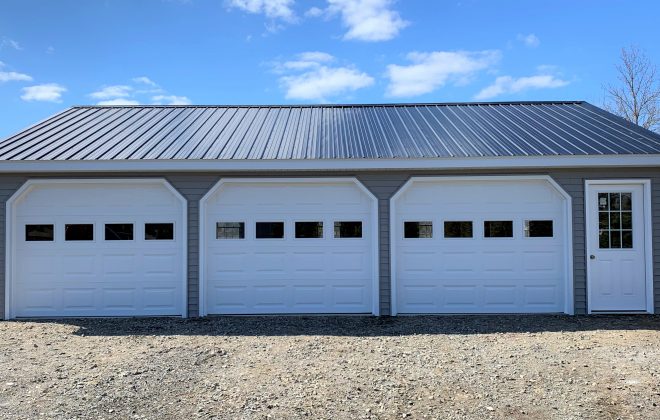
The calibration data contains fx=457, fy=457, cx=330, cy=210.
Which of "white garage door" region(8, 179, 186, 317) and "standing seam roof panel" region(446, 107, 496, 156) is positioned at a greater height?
"standing seam roof panel" region(446, 107, 496, 156)

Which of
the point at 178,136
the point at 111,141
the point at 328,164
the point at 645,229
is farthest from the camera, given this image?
the point at 178,136

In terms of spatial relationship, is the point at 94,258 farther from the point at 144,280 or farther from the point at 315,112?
the point at 315,112

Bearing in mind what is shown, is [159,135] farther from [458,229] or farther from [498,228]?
[498,228]

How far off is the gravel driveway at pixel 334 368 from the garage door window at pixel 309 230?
1.45 meters

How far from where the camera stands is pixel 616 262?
25.3 feet

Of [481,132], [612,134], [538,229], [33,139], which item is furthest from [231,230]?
[612,134]

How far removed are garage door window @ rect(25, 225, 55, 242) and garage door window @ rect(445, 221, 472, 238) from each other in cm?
676

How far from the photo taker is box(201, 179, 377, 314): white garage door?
307 inches

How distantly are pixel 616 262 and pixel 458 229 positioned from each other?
106 inches

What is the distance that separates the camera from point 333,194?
25.8ft

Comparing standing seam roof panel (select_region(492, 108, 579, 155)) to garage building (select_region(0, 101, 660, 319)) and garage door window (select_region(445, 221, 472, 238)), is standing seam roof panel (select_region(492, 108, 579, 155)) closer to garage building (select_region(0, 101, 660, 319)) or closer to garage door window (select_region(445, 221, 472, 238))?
garage building (select_region(0, 101, 660, 319))

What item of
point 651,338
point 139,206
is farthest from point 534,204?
point 139,206

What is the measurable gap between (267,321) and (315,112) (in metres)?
5.30

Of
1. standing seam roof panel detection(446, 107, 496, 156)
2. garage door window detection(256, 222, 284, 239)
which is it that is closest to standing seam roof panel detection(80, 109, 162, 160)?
garage door window detection(256, 222, 284, 239)
